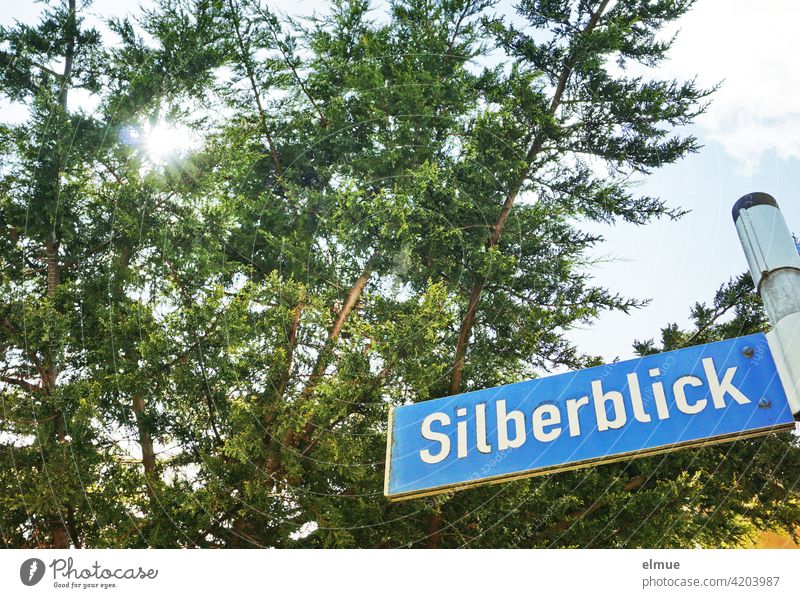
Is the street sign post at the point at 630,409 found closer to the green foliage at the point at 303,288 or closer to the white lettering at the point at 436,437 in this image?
the white lettering at the point at 436,437

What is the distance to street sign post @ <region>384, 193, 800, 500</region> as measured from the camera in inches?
80.7

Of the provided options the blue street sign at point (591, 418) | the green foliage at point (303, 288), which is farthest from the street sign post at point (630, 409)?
the green foliage at point (303, 288)

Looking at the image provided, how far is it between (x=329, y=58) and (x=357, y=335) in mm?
6248

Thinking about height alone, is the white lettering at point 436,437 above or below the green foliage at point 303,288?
below

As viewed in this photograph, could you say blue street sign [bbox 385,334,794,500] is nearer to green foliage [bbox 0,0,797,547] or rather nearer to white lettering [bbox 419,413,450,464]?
white lettering [bbox 419,413,450,464]

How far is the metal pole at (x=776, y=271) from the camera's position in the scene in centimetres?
196

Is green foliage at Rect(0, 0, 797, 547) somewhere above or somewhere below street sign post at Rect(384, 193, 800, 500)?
above

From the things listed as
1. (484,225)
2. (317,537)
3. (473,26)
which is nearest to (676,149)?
A: (484,225)

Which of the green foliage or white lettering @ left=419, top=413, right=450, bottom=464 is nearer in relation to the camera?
white lettering @ left=419, top=413, right=450, bottom=464

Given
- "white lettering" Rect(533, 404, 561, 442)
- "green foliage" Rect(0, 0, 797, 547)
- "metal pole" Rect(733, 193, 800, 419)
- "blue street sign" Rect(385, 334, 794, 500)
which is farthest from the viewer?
"green foliage" Rect(0, 0, 797, 547)

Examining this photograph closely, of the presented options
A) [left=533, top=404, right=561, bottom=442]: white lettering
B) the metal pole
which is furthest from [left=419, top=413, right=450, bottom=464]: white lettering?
the metal pole

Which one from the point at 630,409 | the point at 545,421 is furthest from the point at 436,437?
the point at 630,409

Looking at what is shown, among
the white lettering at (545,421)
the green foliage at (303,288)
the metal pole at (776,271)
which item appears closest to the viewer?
the metal pole at (776,271)
